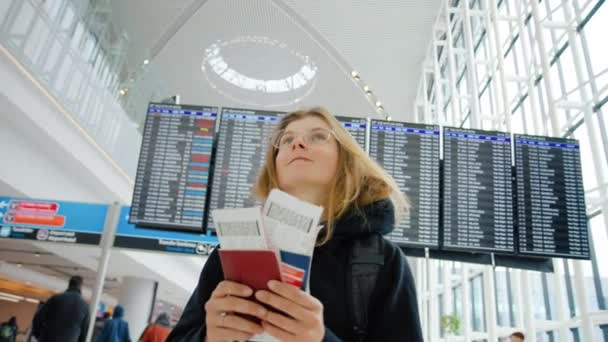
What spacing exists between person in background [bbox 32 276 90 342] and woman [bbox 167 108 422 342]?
557 centimetres

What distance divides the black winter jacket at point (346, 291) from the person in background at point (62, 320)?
217 inches

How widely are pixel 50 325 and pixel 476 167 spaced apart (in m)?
5.74

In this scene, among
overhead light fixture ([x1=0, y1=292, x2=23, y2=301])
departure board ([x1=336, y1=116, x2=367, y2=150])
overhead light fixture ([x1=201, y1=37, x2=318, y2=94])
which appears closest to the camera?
departure board ([x1=336, y1=116, x2=367, y2=150])

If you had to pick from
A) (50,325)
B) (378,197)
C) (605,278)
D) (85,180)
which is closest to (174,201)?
(50,325)

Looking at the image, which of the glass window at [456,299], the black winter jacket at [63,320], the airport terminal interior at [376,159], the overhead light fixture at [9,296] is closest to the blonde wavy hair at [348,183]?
the airport terminal interior at [376,159]

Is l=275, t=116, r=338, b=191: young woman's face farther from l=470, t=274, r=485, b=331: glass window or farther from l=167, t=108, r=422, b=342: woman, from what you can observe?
l=470, t=274, r=485, b=331: glass window

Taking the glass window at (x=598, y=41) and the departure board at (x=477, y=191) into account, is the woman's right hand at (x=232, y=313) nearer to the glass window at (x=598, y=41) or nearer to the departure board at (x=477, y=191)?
the departure board at (x=477, y=191)

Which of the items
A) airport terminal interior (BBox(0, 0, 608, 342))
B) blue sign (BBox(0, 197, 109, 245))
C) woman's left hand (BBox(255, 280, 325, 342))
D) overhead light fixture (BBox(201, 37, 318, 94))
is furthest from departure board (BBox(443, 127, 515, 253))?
overhead light fixture (BBox(201, 37, 318, 94))

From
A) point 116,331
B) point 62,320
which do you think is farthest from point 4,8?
point 116,331

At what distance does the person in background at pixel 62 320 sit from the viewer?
6.21 meters

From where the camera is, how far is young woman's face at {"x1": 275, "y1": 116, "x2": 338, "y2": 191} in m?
1.65

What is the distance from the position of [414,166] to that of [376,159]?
0.42 meters

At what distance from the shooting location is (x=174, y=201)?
4988 millimetres

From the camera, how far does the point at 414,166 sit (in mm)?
5188
